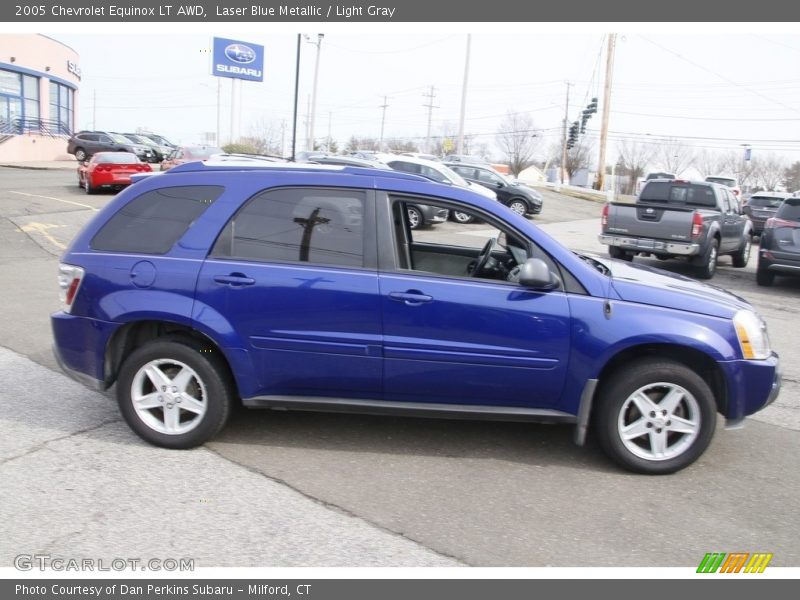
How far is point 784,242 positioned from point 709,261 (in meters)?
1.28

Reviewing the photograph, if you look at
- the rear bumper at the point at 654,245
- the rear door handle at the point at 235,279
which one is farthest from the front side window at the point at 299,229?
the rear bumper at the point at 654,245

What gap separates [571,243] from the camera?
18469 mm

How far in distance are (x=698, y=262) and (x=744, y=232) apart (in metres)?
2.74

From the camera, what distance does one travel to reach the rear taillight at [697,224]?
12172 mm

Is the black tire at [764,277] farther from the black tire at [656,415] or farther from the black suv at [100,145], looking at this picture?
the black suv at [100,145]

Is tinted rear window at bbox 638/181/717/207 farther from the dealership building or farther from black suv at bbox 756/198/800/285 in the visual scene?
the dealership building

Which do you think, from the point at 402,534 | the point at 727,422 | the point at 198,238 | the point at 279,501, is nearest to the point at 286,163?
the point at 198,238

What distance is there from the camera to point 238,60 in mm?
52656

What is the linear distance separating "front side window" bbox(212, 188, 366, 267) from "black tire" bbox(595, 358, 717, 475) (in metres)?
1.80

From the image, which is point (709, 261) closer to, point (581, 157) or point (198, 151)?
point (198, 151)

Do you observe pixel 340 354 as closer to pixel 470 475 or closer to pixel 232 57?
pixel 470 475

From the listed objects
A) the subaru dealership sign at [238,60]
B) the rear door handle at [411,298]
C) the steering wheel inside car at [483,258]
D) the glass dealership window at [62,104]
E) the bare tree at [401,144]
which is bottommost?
the rear door handle at [411,298]

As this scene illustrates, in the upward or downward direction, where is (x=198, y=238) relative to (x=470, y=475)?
upward

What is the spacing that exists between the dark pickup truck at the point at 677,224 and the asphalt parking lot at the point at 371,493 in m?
7.04
